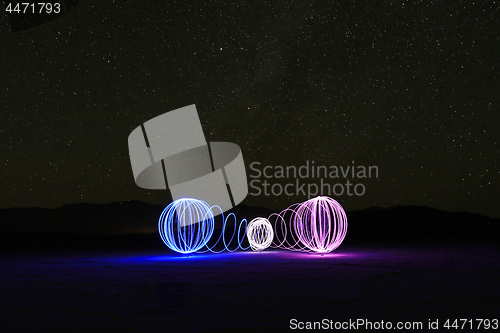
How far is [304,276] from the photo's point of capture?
556 cm

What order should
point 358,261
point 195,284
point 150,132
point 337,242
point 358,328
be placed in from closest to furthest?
point 358,328 < point 195,284 < point 358,261 < point 337,242 < point 150,132

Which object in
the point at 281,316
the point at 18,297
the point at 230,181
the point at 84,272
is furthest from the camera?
the point at 230,181

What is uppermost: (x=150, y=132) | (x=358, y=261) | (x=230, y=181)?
(x=150, y=132)

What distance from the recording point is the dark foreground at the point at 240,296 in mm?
3186

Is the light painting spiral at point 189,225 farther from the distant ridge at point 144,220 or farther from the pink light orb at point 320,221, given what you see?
the distant ridge at point 144,220

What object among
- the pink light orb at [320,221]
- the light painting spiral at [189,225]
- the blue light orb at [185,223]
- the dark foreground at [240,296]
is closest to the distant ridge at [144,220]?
the pink light orb at [320,221]

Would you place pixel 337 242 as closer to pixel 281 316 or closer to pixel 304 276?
pixel 304 276

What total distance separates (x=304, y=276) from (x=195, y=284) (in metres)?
1.49

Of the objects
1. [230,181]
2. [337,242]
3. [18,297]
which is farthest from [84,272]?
[230,181]

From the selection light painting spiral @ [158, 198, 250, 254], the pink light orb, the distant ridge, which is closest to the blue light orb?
light painting spiral @ [158, 198, 250, 254]

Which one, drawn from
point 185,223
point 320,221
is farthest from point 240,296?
point 185,223

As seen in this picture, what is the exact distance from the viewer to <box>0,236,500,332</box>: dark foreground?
319cm

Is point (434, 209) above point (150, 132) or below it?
below

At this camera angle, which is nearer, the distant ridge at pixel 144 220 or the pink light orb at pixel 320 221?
the pink light orb at pixel 320 221
